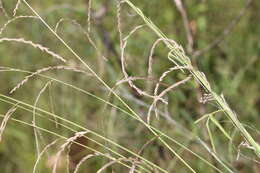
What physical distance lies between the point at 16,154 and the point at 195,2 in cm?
90

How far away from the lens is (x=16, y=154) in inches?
98.2

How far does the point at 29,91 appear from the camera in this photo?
2.66 meters

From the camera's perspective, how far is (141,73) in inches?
92.2

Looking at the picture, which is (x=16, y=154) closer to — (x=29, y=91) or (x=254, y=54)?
(x=29, y=91)

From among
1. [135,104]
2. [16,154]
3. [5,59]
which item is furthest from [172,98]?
[5,59]

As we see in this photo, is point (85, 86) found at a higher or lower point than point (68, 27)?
lower

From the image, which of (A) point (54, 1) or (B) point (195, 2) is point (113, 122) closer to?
(B) point (195, 2)

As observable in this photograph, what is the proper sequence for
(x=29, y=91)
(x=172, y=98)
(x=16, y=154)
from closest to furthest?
(x=172, y=98)
(x=16, y=154)
(x=29, y=91)

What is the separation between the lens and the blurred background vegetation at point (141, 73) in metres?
2.17

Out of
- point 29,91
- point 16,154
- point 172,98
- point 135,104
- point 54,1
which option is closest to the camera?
point 135,104

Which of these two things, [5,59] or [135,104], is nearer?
[135,104]

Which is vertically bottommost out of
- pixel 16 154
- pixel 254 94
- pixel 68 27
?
pixel 254 94

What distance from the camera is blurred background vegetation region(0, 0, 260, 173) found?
217 cm

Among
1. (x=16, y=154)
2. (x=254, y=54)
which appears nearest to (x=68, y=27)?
(x=16, y=154)
